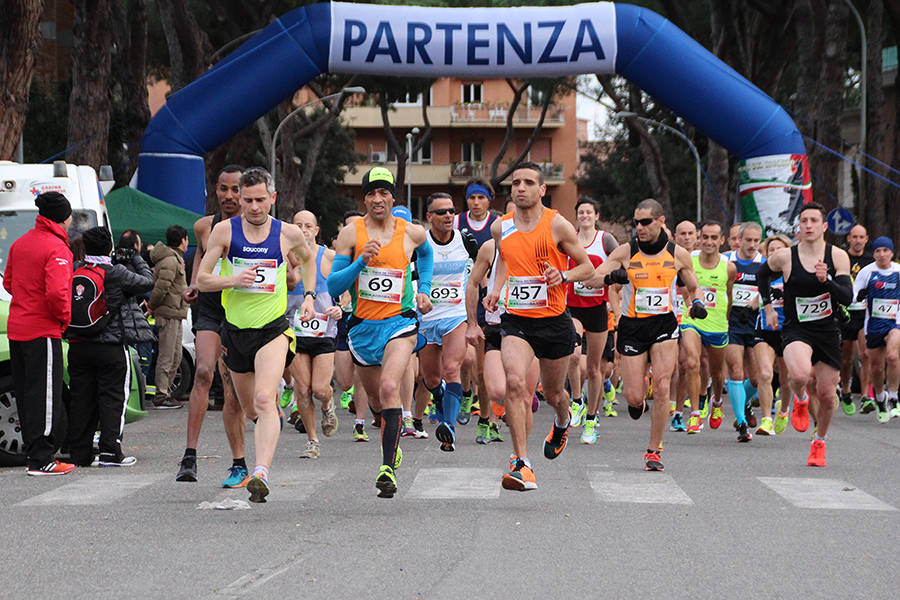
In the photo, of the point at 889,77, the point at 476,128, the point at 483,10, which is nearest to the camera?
the point at 483,10

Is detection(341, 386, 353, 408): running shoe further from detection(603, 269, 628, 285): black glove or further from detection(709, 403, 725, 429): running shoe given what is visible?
detection(603, 269, 628, 285): black glove

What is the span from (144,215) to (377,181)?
445 inches

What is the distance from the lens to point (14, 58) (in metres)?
19.3

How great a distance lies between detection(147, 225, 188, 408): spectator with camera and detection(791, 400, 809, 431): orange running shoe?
25.1ft

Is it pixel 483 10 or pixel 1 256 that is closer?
pixel 1 256

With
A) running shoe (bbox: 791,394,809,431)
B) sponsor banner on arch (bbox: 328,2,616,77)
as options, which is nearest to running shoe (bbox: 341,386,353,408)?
running shoe (bbox: 791,394,809,431)

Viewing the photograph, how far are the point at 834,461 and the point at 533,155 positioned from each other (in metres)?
82.2

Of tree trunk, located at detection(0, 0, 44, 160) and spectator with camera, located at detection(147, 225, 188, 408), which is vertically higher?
tree trunk, located at detection(0, 0, 44, 160)

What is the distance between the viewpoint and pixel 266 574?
23.3ft

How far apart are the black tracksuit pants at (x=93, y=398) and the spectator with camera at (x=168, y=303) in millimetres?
6357

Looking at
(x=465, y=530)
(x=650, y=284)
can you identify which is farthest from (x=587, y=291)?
(x=465, y=530)

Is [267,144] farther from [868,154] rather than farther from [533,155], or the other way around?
[533,155]

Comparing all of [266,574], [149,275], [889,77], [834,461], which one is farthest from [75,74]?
[889,77]

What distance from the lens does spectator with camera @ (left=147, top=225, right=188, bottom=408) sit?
61.6 ft
